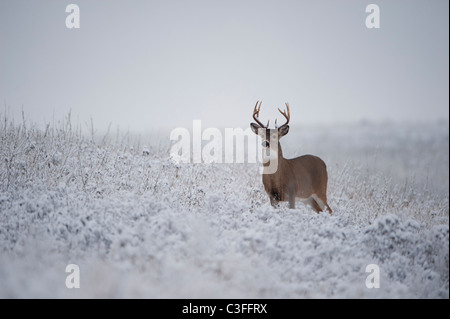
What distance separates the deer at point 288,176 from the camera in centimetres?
733

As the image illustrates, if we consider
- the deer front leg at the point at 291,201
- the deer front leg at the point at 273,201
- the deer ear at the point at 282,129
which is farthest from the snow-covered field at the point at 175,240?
the deer ear at the point at 282,129

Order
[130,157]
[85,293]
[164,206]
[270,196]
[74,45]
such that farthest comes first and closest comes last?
[74,45] < [130,157] < [270,196] < [164,206] < [85,293]

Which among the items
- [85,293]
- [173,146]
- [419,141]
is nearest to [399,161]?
[419,141]

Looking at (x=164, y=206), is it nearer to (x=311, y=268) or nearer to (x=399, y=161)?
(x=311, y=268)

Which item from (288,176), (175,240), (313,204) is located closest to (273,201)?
(288,176)

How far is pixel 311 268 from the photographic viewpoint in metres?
4.73

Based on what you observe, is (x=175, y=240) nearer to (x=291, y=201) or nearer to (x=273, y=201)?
(x=273, y=201)

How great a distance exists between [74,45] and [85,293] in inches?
723

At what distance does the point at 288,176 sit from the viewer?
24.5 ft

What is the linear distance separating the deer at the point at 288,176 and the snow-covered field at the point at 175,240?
1.72 ft

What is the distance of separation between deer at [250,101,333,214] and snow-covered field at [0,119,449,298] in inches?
20.7

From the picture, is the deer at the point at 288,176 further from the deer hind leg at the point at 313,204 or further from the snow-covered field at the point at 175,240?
the snow-covered field at the point at 175,240

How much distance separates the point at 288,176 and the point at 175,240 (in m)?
3.48

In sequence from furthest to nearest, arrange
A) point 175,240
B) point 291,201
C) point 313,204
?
point 313,204 < point 291,201 < point 175,240
